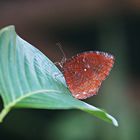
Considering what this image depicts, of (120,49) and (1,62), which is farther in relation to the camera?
(120,49)

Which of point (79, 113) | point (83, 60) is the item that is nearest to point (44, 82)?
point (83, 60)

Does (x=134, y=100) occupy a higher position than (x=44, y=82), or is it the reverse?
(x=44, y=82)

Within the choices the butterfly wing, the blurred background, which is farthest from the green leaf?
the blurred background

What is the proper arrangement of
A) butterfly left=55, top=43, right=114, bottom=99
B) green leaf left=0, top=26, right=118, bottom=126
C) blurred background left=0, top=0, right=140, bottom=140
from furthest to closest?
blurred background left=0, top=0, right=140, bottom=140 < butterfly left=55, top=43, right=114, bottom=99 < green leaf left=0, top=26, right=118, bottom=126

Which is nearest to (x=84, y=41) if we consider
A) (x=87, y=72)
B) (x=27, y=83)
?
(x=87, y=72)

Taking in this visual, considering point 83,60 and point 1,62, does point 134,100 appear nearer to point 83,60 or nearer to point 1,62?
point 83,60

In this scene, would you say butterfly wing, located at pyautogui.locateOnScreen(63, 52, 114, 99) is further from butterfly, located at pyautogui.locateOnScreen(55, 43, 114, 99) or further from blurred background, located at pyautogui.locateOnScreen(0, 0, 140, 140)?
blurred background, located at pyautogui.locateOnScreen(0, 0, 140, 140)

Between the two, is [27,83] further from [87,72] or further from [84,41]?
[84,41]

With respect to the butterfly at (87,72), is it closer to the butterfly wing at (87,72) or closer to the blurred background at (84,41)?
the butterfly wing at (87,72)
